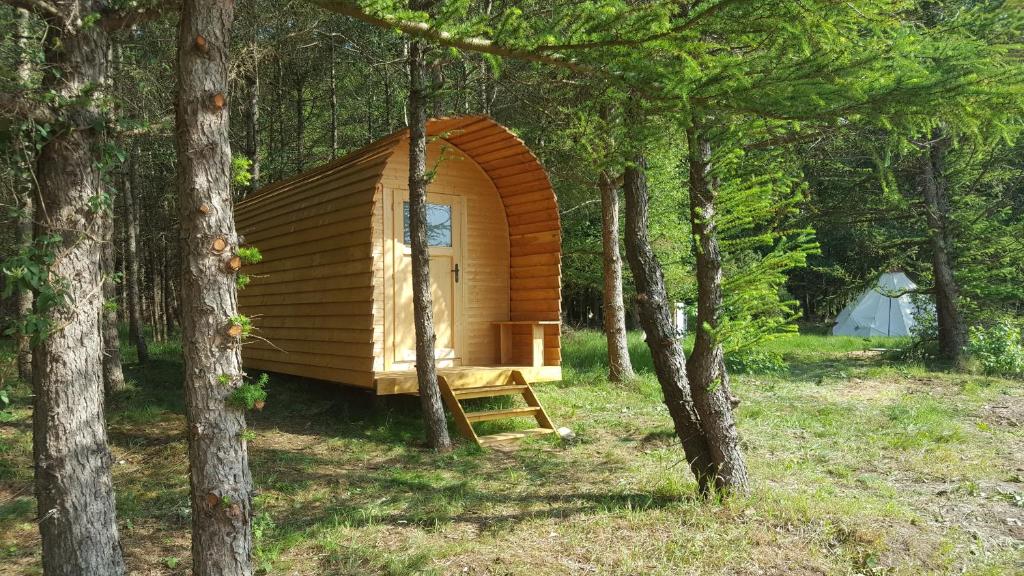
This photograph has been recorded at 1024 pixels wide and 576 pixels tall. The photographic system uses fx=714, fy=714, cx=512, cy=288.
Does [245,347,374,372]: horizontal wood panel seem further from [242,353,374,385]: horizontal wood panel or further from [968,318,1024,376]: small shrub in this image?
[968,318,1024,376]: small shrub

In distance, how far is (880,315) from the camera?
2044cm

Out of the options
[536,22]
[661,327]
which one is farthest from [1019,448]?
[536,22]

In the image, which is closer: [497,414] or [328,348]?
[497,414]

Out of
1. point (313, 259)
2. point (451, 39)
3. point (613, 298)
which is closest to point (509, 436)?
point (313, 259)

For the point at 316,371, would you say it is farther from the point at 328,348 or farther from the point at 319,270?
the point at 319,270

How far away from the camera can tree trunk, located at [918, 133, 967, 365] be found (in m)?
12.3

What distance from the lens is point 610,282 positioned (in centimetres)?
1079

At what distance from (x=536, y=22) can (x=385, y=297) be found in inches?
173

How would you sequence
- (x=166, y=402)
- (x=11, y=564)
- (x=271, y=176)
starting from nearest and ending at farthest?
1. (x=11, y=564)
2. (x=166, y=402)
3. (x=271, y=176)

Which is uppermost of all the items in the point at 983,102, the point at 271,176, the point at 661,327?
the point at 271,176

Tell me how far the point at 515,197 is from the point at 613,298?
252cm

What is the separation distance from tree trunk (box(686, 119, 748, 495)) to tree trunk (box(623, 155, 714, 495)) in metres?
0.07

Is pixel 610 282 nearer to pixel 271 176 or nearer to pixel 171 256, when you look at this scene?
pixel 271 176

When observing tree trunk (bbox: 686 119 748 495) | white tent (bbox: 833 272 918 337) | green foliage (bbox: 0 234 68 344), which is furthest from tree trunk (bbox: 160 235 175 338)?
white tent (bbox: 833 272 918 337)
